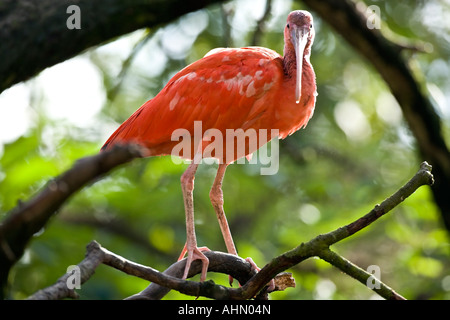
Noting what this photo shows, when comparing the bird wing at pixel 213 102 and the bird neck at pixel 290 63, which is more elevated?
the bird neck at pixel 290 63

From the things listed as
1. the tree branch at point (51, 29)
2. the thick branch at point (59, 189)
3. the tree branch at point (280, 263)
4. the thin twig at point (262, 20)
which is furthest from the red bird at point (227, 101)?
the thick branch at point (59, 189)

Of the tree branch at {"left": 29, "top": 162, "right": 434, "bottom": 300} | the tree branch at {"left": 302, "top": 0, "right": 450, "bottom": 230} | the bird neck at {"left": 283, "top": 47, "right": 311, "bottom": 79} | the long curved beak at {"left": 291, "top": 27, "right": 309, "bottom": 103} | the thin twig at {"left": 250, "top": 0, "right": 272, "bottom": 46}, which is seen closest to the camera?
the tree branch at {"left": 29, "top": 162, "right": 434, "bottom": 300}

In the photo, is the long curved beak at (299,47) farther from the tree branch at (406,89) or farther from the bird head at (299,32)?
the tree branch at (406,89)

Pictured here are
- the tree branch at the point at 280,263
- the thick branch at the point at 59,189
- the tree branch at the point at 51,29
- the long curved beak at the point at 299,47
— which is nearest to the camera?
the thick branch at the point at 59,189

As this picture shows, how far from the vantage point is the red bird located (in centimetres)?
418

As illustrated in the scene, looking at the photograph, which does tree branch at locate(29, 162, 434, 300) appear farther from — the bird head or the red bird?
the bird head

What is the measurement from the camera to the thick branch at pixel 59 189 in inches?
69.3

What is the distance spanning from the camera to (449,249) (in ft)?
Result: 20.3

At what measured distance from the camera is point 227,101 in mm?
4211

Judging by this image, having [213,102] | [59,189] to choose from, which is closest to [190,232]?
[213,102]

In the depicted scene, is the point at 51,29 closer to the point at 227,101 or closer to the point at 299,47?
the point at 227,101

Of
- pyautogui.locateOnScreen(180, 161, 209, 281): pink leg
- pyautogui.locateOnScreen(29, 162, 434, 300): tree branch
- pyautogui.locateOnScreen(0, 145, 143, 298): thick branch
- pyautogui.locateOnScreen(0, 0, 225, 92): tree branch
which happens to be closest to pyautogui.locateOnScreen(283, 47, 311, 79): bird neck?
pyautogui.locateOnScreen(180, 161, 209, 281): pink leg
